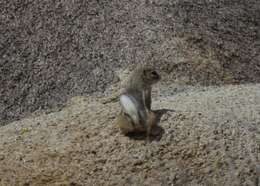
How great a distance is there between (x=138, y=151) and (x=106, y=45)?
4.24 m

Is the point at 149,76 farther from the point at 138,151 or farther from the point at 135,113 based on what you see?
the point at 138,151

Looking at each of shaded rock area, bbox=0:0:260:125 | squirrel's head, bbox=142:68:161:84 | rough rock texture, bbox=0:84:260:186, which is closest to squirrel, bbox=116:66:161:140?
rough rock texture, bbox=0:84:260:186

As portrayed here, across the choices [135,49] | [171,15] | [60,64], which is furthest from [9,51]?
[171,15]

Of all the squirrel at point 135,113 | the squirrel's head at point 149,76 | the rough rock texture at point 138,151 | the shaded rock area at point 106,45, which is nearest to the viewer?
the rough rock texture at point 138,151

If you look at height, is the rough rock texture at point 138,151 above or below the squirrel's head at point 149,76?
below

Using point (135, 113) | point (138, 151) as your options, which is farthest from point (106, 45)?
point (138, 151)

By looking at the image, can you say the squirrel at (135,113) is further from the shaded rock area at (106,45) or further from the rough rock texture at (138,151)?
the shaded rock area at (106,45)

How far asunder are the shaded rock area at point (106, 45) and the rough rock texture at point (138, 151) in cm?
213

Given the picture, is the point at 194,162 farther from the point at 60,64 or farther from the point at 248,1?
the point at 248,1

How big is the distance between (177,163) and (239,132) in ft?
2.57

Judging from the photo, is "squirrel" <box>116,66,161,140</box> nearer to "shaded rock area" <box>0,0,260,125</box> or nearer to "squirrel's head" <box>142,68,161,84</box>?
"squirrel's head" <box>142,68,161,84</box>

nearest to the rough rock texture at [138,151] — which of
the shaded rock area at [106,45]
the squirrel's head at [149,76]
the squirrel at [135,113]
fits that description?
the squirrel at [135,113]

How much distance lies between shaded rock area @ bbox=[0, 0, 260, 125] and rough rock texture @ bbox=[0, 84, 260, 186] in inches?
83.7

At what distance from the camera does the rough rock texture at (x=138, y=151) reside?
24.2ft
